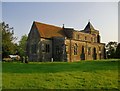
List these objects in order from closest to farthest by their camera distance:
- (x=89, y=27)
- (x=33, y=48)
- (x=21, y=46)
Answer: (x=33, y=48) → (x=89, y=27) → (x=21, y=46)

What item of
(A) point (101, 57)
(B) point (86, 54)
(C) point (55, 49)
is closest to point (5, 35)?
(C) point (55, 49)

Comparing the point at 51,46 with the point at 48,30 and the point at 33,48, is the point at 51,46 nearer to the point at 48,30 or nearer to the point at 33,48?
the point at 33,48

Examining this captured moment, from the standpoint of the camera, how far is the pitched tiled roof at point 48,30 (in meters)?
56.9

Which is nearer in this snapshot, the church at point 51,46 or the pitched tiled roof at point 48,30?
the church at point 51,46

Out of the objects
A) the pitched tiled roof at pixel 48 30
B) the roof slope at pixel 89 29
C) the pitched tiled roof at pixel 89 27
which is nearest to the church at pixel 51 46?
the pitched tiled roof at pixel 48 30

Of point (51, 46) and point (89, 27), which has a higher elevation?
point (89, 27)

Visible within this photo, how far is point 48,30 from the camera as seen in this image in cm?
5981

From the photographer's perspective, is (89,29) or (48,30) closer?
(48,30)

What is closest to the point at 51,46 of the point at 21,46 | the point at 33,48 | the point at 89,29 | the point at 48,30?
the point at 33,48

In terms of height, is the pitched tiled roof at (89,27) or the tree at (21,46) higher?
the pitched tiled roof at (89,27)

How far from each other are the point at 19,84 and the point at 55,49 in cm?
4121

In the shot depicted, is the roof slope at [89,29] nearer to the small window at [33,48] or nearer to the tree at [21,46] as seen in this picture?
the tree at [21,46]

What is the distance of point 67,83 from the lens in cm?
1716

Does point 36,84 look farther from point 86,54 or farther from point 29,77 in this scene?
point 86,54
